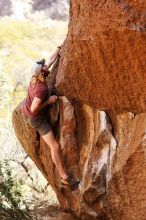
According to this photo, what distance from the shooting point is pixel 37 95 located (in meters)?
8.55

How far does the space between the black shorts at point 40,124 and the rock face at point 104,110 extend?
210mm

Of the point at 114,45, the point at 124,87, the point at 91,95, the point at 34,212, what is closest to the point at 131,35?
the point at 114,45

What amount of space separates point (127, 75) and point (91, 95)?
3.70 feet

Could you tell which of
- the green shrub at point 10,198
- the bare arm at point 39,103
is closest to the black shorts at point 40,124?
the bare arm at point 39,103

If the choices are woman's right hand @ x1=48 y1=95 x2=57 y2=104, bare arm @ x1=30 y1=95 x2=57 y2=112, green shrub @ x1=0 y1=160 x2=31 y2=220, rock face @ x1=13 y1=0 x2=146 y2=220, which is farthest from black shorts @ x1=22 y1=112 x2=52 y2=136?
green shrub @ x1=0 y1=160 x2=31 y2=220

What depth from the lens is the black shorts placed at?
901 cm

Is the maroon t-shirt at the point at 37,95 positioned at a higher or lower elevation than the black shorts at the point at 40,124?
higher

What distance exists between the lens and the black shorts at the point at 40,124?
9.01m

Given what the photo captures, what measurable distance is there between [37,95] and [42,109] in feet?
1.74

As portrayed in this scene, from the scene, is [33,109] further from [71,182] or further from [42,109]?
[71,182]

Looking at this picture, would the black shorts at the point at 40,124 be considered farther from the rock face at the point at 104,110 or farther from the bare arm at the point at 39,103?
the bare arm at the point at 39,103

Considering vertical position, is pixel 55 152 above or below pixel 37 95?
below

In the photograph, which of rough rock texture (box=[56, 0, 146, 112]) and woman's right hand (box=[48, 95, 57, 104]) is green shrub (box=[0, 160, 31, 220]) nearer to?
woman's right hand (box=[48, 95, 57, 104])

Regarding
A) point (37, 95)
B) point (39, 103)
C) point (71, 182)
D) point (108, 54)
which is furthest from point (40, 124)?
point (108, 54)
